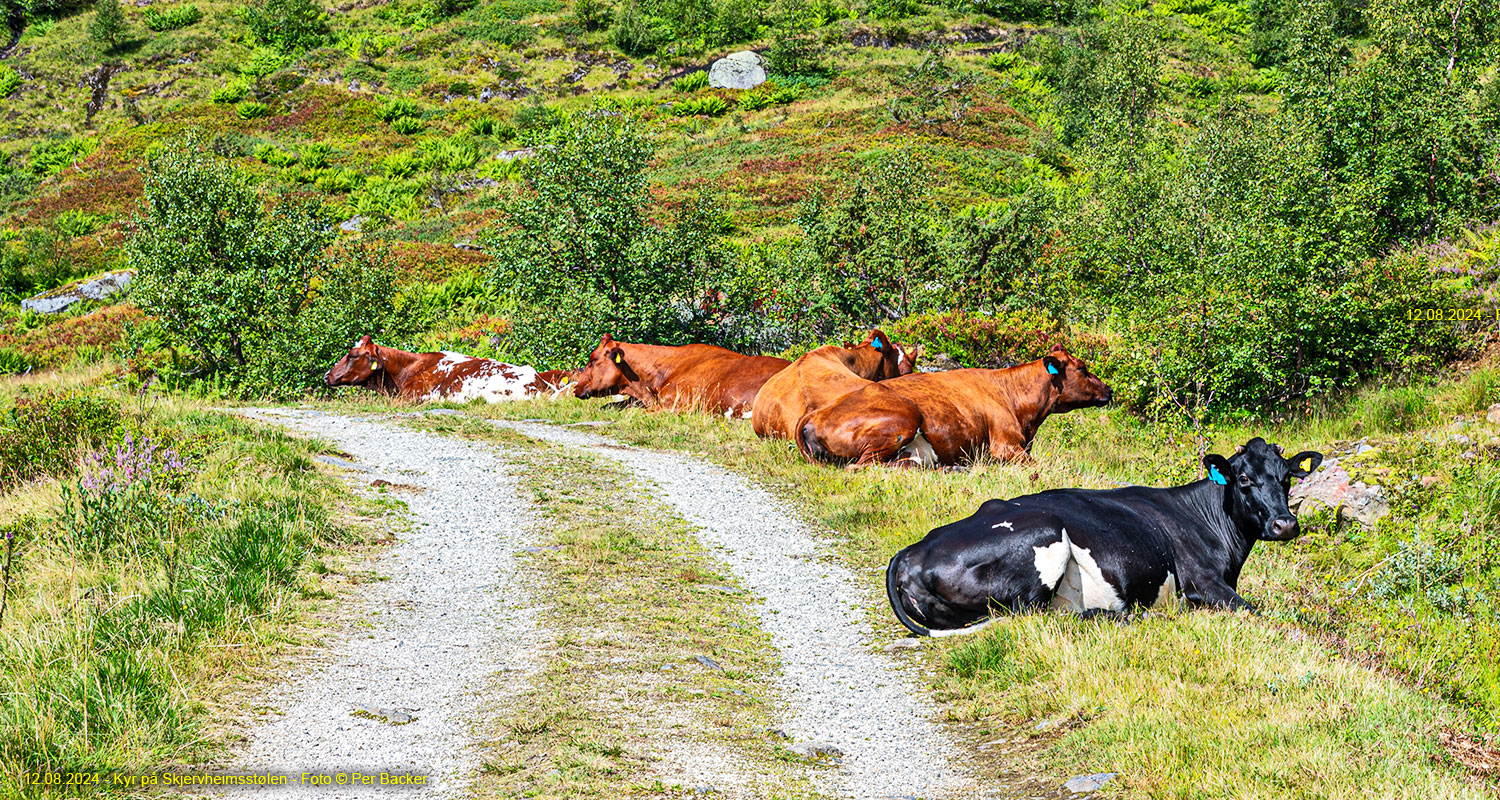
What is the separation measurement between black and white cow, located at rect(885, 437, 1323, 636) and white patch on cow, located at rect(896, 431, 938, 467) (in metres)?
4.66

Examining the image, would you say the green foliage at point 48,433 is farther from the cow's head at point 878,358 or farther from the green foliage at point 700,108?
the green foliage at point 700,108

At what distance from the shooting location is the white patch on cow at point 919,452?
477 inches

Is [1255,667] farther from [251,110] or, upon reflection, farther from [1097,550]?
[251,110]

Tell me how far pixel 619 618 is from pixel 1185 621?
3.78m

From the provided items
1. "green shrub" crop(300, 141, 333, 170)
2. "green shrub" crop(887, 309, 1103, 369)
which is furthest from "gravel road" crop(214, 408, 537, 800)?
"green shrub" crop(300, 141, 333, 170)

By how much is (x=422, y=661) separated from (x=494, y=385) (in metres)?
14.4

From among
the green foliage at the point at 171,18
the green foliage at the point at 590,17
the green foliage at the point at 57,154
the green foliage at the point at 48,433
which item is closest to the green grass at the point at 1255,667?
the green foliage at the point at 48,433

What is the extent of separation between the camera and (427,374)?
823 inches

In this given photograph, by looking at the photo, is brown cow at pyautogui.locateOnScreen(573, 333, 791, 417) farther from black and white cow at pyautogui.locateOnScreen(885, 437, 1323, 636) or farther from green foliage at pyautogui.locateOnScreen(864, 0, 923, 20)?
green foliage at pyautogui.locateOnScreen(864, 0, 923, 20)

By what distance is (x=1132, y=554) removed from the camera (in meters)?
6.74

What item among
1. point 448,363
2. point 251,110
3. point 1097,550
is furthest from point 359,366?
point 251,110

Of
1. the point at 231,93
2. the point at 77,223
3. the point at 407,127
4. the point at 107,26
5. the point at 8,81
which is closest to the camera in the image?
the point at 77,223

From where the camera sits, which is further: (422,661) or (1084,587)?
(1084,587)

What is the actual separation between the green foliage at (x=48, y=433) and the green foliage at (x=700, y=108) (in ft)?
208
